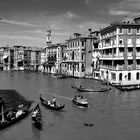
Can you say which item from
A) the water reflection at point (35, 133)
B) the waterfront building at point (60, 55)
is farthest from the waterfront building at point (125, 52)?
the waterfront building at point (60, 55)

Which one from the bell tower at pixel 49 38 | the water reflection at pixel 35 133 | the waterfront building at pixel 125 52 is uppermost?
the bell tower at pixel 49 38

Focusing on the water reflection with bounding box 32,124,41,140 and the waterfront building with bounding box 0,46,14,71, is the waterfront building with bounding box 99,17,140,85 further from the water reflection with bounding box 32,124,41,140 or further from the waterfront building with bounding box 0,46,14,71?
the waterfront building with bounding box 0,46,14,71

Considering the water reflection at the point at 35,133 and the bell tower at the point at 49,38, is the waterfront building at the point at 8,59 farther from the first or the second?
the water reflection at the point at 35,133

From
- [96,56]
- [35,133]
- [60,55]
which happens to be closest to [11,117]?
[35,133]

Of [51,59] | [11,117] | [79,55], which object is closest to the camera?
[11,117]

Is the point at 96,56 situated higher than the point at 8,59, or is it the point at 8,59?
the point at 8,59

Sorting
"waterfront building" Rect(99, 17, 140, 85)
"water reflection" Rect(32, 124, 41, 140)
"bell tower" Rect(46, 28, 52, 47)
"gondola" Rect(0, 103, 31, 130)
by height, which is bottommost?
"water reflection" Rect(32, 124, 41, 140)

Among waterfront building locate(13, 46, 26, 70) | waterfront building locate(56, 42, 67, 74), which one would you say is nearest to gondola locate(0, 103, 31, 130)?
waterfront building locate(56, 42, 67, 74)

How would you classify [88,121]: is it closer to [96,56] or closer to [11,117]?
[11,117]

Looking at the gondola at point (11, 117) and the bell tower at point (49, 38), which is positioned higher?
the bell tower at point (49, 38)

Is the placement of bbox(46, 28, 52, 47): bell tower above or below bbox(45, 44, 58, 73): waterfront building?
above

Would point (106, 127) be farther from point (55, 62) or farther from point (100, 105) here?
point (55, 62)

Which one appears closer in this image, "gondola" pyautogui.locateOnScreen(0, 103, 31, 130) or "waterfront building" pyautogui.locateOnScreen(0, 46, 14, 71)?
"gondola" pyautogui.locateOnScreen(0, 103, 31, 130)

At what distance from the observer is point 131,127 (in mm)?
A: 23469
